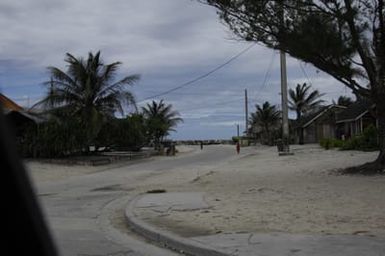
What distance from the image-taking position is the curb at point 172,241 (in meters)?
9.73

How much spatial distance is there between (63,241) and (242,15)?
13387 mm

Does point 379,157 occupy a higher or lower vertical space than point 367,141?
lower

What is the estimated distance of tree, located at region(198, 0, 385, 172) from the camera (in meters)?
Answer: 22.0

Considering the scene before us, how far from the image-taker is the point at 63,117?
4453cm

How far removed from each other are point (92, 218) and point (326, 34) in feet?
35.7

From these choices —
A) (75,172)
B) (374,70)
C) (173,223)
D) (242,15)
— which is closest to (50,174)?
(75,172)

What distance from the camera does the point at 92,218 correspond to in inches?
600

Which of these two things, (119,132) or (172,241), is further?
(119,132)

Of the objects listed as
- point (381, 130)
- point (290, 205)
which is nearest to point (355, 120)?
point (381, 130)

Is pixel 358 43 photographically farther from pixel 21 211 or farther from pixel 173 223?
pixel 21 211

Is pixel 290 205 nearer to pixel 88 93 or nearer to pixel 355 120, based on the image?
pixel 88 93

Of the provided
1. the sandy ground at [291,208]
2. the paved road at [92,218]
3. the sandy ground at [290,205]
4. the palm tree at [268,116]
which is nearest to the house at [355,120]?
Result: the palm tree at [268,116]

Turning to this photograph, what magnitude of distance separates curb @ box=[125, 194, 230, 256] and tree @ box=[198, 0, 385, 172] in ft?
35.6

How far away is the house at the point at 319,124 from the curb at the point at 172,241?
196ft
